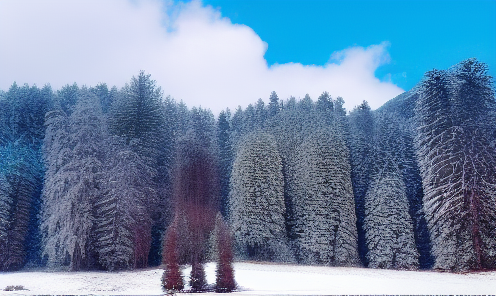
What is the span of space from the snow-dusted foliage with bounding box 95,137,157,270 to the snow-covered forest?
4.3 inches

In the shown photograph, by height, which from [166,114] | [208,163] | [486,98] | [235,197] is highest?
[166,114]

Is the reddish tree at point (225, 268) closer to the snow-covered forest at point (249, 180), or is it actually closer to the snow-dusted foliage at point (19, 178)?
the snow-covered forest at point (249, 180)

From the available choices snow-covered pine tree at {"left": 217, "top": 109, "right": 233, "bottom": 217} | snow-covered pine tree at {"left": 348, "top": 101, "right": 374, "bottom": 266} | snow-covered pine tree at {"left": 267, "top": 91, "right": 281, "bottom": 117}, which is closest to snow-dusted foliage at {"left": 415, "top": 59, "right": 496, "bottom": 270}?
snow-covered pine tree at {"left": 348, "top": 101, "right": 374, "bottom": 266}

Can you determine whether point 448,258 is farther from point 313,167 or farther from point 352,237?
point 313,167

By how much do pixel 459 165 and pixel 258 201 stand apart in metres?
18.9

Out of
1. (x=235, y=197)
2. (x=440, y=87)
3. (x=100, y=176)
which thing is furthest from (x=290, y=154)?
(x=100, y=176)

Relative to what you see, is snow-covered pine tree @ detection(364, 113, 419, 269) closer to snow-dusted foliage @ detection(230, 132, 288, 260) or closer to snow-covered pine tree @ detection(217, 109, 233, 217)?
snow-dusted foliage @ detection(230, 132, 288, 260)

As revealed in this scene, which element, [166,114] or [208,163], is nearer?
[208,163]

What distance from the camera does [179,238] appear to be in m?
23.9

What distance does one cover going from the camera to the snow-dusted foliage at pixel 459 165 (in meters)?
33.1

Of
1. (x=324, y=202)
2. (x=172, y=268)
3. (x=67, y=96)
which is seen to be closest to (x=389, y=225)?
(x=324, y=202)

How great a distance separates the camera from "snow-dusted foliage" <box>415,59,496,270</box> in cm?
3312

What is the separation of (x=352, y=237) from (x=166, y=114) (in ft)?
76.3

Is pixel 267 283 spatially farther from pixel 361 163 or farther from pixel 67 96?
pixel 67 96
